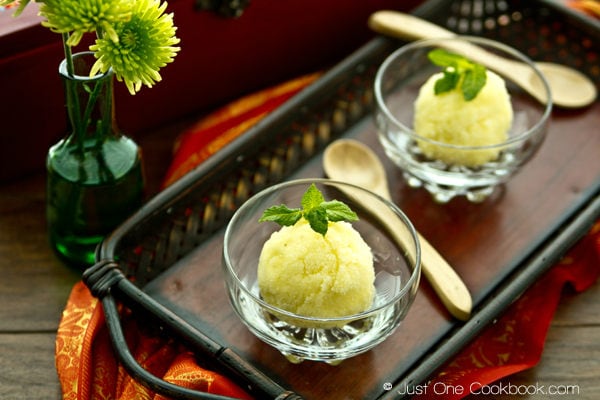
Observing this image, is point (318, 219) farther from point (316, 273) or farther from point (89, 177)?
point (89, 177)

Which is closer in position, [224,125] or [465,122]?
[465,122]

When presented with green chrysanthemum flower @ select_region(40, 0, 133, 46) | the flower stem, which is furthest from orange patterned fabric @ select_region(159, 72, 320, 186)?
green chrysanthemum flower @ select_region(40, 0, 133, 46)

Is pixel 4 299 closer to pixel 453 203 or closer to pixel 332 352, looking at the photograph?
pixel 332 352

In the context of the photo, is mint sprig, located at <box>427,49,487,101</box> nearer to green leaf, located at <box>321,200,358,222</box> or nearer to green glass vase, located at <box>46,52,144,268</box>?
green leaf, located at <box>321,200,358,222</box>

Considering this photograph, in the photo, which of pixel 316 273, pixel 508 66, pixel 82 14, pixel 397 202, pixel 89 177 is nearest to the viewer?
pixel 82 14

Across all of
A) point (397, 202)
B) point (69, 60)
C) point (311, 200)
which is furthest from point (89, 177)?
point (397, 202)

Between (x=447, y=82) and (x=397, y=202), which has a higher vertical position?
(x=447, y=82)

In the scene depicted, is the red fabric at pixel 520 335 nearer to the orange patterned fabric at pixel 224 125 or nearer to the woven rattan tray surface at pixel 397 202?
the woven rattan tray surface at pixel 397 202
